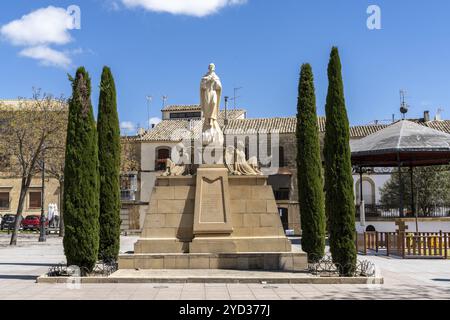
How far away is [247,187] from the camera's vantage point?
13.7 metres

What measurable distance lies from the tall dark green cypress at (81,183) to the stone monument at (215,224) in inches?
52.0

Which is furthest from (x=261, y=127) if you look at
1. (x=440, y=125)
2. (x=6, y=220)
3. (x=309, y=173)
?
(x=309, y=173)

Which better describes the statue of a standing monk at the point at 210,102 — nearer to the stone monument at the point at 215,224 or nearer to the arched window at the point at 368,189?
the stone monument at the point at 215,224

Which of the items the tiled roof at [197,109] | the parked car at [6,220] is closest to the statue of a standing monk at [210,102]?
the parked car at [6,220]

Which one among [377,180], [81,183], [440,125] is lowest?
[81,183]

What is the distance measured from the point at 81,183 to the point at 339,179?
19.4 ft

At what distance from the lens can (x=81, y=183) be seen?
12008mm

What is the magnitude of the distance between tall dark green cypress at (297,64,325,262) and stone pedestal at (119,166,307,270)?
164cm

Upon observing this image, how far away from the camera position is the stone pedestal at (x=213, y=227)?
12.8 meters

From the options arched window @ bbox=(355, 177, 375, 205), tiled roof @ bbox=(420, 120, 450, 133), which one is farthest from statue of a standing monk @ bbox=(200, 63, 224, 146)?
tiled roof @ bbox=(420, 120, 450, 133)

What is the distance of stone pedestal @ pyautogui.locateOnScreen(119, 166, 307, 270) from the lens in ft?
41.9

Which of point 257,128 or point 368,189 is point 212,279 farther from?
point 368,189

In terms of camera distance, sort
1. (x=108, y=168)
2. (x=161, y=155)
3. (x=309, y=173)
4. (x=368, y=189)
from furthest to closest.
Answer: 1. (x=161, y=155)
2. (x=368, y=189)
3. (x=309, y=173)
4. (x=108, y=168)
